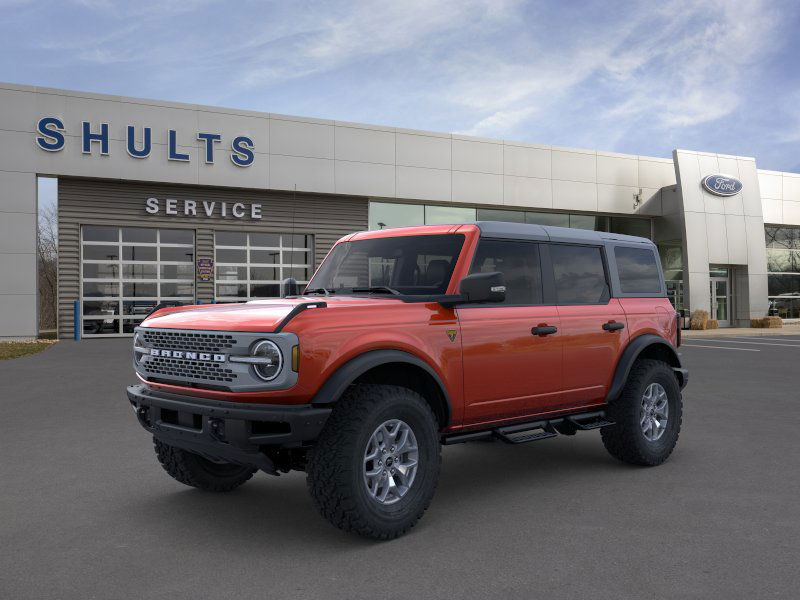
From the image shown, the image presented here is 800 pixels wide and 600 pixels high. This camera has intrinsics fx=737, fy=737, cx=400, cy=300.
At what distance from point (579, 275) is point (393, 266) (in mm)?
1553

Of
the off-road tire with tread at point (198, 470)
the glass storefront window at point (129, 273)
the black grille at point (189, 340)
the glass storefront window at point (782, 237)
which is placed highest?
the glass storefront window at point (782, 237)

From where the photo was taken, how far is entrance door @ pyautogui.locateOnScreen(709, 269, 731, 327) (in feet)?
101

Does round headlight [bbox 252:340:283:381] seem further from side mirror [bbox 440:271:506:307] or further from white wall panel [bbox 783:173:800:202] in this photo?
white wall panel [bbox 783:173:800:202]

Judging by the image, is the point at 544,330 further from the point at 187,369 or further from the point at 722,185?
the point at 722,185

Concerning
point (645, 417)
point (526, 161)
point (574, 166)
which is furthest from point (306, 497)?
point (574, 166)

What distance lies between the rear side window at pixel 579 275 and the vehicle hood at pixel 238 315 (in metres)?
1.63

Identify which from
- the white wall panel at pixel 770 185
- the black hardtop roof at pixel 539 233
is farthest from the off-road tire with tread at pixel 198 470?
the white wall panel at pixel 770 185

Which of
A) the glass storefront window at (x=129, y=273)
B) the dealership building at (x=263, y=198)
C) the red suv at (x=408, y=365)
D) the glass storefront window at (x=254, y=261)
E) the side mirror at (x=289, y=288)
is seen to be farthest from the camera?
Answer: the glass storefront window at (x=254, y=261)

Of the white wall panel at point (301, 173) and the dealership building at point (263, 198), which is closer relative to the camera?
the dealership building at point (263, 198)

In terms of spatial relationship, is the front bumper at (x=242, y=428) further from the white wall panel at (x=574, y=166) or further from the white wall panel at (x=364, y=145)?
the white wall panel at (x=574, y=166)

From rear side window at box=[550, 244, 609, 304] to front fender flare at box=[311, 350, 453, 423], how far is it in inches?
64.9

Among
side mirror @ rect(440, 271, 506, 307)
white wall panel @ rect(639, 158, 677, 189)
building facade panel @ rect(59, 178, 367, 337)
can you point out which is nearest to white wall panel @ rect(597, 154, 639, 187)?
white wall panel @ rect(639, 158, 677, 189)

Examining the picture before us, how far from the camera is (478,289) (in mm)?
4539

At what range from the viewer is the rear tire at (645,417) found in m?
5.97
